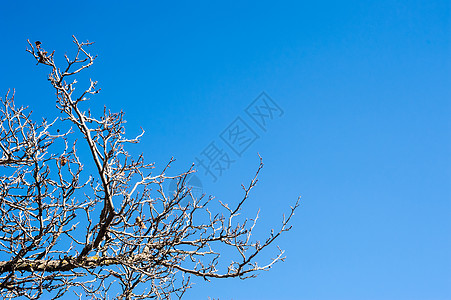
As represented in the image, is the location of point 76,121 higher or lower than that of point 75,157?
lower

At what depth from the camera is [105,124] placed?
4.67 meters

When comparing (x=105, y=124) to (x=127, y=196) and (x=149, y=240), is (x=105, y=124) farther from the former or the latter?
(x=149, y=240)

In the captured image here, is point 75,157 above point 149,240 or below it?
above

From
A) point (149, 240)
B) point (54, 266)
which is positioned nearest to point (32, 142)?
point (54, 266)

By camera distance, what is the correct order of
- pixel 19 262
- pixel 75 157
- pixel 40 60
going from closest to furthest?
1. pixel 40 60
2. pixel 19 262
3. pixel 75 157

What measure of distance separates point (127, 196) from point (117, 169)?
41 cm

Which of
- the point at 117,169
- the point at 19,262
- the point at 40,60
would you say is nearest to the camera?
the point at 40,60

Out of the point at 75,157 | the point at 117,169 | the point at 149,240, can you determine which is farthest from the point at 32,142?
the point at 149,240

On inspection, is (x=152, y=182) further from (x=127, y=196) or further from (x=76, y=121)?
(x=76, y=121)

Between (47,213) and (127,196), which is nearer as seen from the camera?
(127,196)

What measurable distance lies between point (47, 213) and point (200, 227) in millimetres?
2083

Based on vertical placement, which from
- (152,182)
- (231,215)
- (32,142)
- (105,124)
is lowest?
(231,215)

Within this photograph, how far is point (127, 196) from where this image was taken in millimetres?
4504

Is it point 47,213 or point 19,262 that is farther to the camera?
point 47,213
